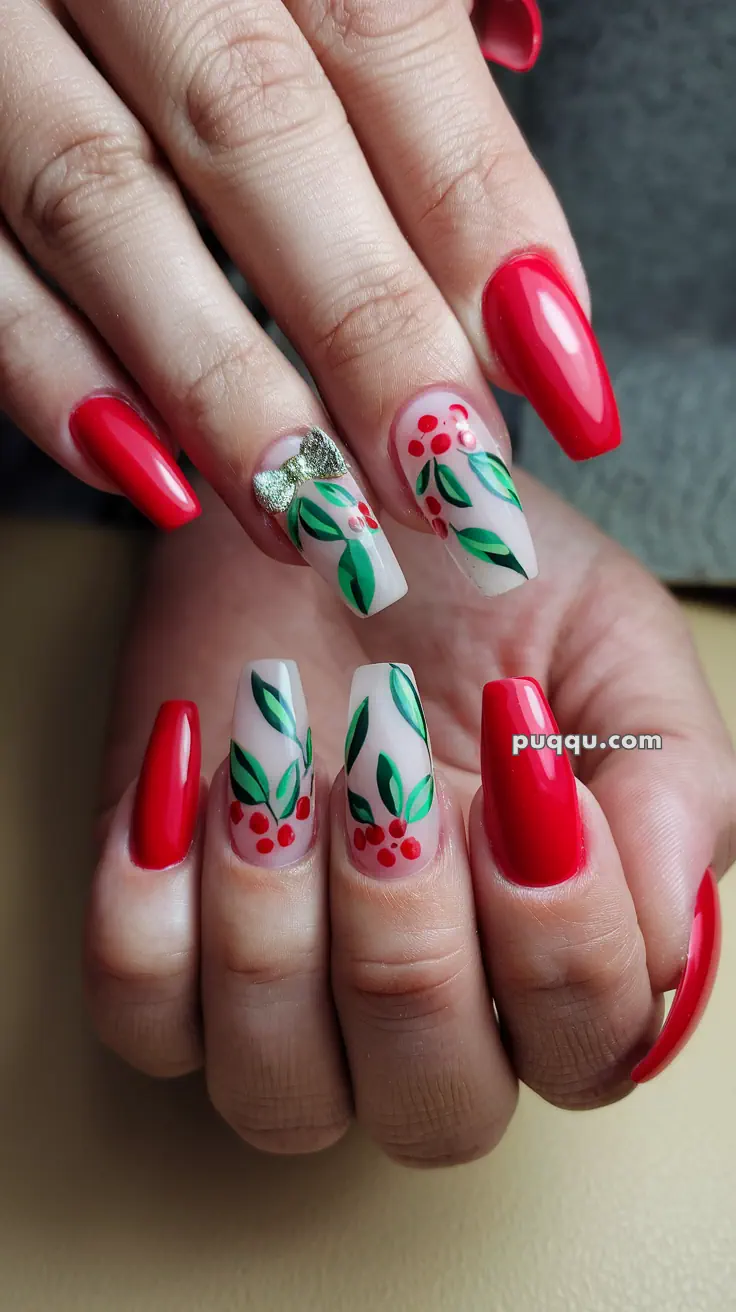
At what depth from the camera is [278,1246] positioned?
0.43 m

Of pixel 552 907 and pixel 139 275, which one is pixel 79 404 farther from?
pixel 552 907

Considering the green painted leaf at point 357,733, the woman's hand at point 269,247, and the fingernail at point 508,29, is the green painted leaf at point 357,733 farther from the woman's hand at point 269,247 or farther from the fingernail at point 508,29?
the fingernail at point 508,29

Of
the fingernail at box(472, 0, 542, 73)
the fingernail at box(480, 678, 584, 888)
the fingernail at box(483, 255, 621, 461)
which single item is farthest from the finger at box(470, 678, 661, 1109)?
the fingernail at box(472, 0, 542, 73)

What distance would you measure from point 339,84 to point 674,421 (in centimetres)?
34

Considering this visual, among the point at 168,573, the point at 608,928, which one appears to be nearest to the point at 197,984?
the point at 608,928

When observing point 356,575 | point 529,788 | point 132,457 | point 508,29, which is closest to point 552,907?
point 529,788

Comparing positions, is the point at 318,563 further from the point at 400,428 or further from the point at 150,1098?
the point at 150,1098

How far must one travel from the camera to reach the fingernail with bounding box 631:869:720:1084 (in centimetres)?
41

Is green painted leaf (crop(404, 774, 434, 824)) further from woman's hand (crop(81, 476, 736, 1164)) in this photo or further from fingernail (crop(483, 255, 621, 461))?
fingernail (crop(483, 255, 621, 461))

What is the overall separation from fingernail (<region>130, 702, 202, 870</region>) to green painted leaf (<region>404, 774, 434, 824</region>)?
99mm

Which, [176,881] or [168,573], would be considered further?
[168,573]

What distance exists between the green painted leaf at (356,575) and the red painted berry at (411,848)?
0.10 metres

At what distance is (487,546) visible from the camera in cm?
41

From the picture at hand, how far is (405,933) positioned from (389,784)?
0.06 m
